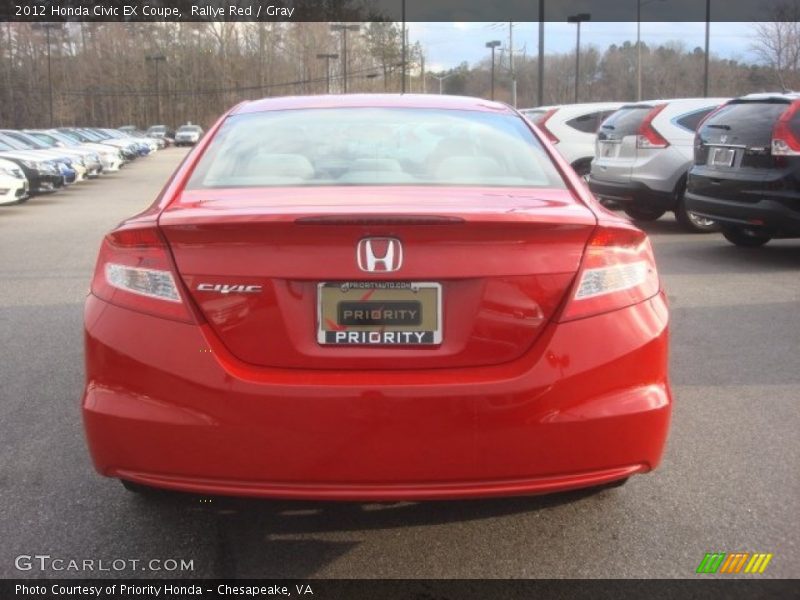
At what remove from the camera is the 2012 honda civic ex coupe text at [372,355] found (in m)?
2.42

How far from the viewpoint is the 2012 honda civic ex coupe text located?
2424 mm

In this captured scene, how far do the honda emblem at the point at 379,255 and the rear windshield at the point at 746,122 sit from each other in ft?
21.9

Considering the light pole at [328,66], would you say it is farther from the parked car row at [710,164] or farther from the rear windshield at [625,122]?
the parked car row at [710,164]

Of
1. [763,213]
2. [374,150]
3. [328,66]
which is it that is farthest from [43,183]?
[328,66]

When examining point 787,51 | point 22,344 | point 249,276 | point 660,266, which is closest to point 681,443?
point 249,276

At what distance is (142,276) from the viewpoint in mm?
2557

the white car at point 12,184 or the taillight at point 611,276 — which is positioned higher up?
the taillight at point 611,276

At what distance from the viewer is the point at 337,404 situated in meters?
2.40

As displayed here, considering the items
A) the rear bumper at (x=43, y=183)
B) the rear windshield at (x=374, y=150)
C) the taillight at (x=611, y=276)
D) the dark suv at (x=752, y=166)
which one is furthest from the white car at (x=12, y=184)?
the taillight at (x=611, y=276)

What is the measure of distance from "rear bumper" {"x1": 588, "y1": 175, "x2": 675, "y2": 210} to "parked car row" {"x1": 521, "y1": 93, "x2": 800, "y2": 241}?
0.5 inches

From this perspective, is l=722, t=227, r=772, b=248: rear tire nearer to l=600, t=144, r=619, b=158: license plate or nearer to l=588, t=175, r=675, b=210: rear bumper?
l=588, t=175, r=675, b=210: rear bumper

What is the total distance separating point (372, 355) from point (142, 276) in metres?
0.74

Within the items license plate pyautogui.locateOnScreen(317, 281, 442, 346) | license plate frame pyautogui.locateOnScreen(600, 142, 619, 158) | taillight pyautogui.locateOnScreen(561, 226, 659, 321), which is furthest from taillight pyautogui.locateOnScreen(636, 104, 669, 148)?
license plate pyautogui.locateOnScreen(317, 281, 442, 346)

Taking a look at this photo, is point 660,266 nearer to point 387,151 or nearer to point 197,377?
point 387,151
